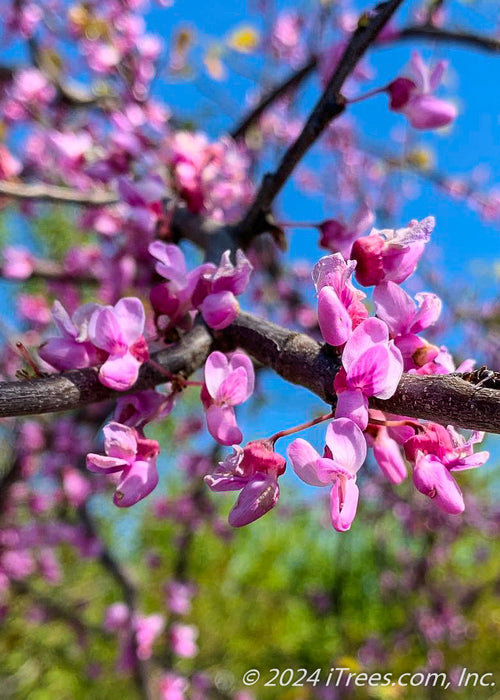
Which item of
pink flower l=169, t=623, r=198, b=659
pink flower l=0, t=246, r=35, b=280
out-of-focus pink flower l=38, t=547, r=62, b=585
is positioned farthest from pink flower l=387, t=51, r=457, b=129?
out-of-focus pink flower l=38, t=547, r=62, b=585

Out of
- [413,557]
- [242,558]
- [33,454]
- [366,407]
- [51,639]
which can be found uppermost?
[366,407]

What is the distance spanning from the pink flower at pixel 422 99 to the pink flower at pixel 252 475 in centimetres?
78

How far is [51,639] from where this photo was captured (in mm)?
5172

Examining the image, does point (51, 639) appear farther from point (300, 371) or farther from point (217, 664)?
point (300, 371)

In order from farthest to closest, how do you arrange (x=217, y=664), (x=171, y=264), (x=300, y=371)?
(x=217, y=664) → (x=171, y=264) → (x=300, y=371)

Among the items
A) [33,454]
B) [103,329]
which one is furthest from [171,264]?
[33,454]

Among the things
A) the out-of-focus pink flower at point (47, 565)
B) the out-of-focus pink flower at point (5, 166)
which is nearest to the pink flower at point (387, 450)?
the out-of-focus pink flower at point (5, 166)

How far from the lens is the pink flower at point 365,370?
0.64 m

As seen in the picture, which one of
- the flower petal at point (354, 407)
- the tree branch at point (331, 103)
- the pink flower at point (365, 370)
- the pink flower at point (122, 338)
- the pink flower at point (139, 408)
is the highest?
the tree branch at point (331, 103)

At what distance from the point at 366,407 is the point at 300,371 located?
0.43 ft

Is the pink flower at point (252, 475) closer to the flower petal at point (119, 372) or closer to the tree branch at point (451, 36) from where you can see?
the flower petal at point (119, 372)

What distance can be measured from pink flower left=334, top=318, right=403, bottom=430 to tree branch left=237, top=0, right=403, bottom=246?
0.50 m

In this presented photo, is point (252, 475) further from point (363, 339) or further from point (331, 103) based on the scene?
point (331, 103)

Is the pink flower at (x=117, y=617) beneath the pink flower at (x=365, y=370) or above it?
beneath
